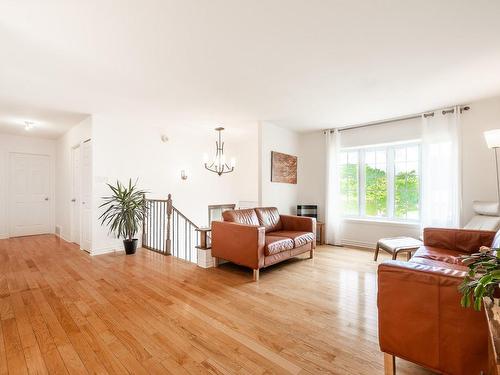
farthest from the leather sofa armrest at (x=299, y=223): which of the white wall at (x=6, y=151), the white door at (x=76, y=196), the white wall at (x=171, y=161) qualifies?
the white wall at (x=6, y=151)

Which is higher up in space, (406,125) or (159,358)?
(406,125)

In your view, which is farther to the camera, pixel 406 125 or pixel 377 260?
pixel 406 125

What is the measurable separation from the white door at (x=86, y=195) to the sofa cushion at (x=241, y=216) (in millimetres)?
2589

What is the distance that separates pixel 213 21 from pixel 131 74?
1379 mm

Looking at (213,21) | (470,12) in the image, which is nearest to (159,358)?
(213,21)

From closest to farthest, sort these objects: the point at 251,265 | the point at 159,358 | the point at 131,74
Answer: the point at 159,358 < the point at 131,74 < the point at 251,265

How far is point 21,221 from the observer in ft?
19.6

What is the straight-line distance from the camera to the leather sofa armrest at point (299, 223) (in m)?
4.20

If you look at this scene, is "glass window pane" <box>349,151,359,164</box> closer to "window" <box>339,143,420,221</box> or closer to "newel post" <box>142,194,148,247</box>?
"window" <box>339,143,420,221</box>

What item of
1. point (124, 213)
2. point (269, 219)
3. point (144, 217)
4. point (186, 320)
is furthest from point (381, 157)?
point (124, 213)

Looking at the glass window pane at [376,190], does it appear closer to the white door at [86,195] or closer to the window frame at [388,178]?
the window frame at [388,178]

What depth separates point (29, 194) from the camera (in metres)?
6.07

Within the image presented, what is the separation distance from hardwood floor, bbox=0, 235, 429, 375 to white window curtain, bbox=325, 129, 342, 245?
4.90 ft

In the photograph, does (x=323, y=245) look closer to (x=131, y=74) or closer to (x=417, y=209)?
(x=417, y=209)
